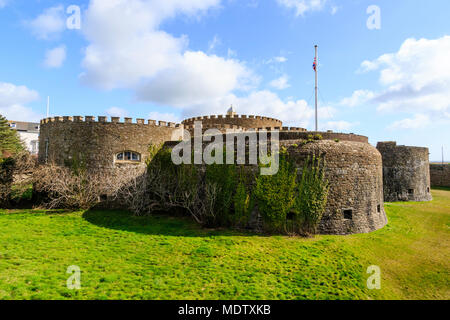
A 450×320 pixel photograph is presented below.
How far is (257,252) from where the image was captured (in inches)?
432

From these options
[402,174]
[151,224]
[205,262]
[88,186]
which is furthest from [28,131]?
[402,174]

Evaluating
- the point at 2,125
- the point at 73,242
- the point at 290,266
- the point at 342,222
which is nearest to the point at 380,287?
the point at 290,266

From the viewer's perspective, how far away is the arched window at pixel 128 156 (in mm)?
19719

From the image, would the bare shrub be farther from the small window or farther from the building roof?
the building roof

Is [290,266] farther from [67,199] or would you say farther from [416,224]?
[67,199]

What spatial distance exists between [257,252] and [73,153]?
688 inches

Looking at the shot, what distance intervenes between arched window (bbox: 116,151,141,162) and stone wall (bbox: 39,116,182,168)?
0.32 meters

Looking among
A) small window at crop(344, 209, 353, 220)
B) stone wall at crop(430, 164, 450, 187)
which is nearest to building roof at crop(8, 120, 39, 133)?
small window at crop(344, 209, 353, 220)

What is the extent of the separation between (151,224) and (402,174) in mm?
26125

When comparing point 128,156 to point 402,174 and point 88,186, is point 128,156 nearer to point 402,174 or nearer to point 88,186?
point 88,186

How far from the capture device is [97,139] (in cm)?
1934

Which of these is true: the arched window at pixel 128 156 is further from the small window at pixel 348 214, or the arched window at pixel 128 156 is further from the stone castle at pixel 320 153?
the small window at pixel 348 214

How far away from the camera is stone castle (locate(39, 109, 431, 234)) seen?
1366 cm
